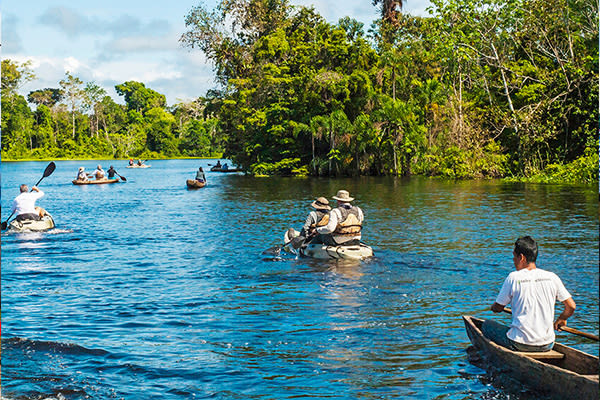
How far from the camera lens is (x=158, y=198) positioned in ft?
131

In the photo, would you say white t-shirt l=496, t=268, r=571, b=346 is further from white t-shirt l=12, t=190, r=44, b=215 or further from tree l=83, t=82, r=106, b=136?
tree l=83, t=82, r=106, b=136

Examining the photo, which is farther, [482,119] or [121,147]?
[121,147]

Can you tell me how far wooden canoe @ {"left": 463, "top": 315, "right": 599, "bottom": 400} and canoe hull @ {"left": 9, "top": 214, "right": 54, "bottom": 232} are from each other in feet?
62.7

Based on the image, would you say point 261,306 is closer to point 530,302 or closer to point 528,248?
point 530,302

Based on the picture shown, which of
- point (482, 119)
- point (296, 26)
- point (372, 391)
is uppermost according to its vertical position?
point (296, 26)

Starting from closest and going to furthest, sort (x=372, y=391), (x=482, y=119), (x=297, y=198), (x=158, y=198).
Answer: (x=372, y=391) → (x=297, y=198) → (x=158, y=198) → (x=482, y=119)

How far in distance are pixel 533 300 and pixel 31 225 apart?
20.0m

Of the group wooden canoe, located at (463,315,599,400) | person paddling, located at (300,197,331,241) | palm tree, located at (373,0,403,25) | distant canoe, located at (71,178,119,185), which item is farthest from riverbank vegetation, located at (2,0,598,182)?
wooden canoe, located at (463,315,599,400)

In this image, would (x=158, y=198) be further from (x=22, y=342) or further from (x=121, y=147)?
(x=121, y=147)

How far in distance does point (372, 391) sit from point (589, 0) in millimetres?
34450

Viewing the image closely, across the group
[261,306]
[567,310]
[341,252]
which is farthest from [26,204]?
[567,310]

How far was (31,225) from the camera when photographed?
23.6 meters

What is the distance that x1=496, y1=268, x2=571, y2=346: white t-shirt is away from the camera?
7594 millimetres

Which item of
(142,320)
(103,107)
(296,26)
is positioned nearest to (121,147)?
(103,107)
